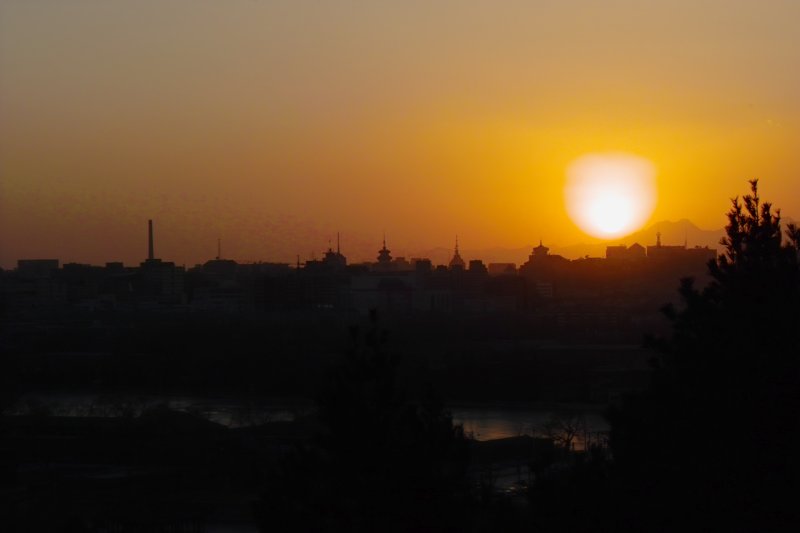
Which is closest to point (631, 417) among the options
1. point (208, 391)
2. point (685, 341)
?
point (685, 341)

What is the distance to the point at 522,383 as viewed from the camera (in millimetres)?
17250

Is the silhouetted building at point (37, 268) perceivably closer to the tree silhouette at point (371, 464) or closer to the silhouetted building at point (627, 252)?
the silhouetted building at point (627, 252)

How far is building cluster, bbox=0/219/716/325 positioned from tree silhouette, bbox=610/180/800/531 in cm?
2600

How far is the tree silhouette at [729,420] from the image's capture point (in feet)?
9.93

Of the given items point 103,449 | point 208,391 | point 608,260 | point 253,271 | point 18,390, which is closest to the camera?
point 103,449

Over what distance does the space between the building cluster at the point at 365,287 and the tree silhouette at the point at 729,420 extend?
26.0 meters

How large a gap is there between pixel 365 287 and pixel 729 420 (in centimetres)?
3685

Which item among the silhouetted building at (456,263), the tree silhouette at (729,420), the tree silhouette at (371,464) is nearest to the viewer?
the tree silhouette at (729,420)

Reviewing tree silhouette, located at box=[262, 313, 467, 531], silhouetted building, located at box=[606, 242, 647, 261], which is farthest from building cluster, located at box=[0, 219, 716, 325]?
tree silhouette, located at box=[262, 313, 467, 531]

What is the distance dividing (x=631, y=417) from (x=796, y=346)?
518 millimetres

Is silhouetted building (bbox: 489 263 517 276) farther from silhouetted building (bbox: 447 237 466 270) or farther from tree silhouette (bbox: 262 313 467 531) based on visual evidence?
tree silhouette (bbox: 262 313 467 531)

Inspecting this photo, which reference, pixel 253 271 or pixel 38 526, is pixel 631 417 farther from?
pixel 253 271

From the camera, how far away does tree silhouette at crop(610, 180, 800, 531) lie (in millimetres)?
3025

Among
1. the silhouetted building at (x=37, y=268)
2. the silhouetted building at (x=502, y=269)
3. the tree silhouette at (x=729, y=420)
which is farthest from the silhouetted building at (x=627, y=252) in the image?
the tree silhouette at (x=729, y=420)
